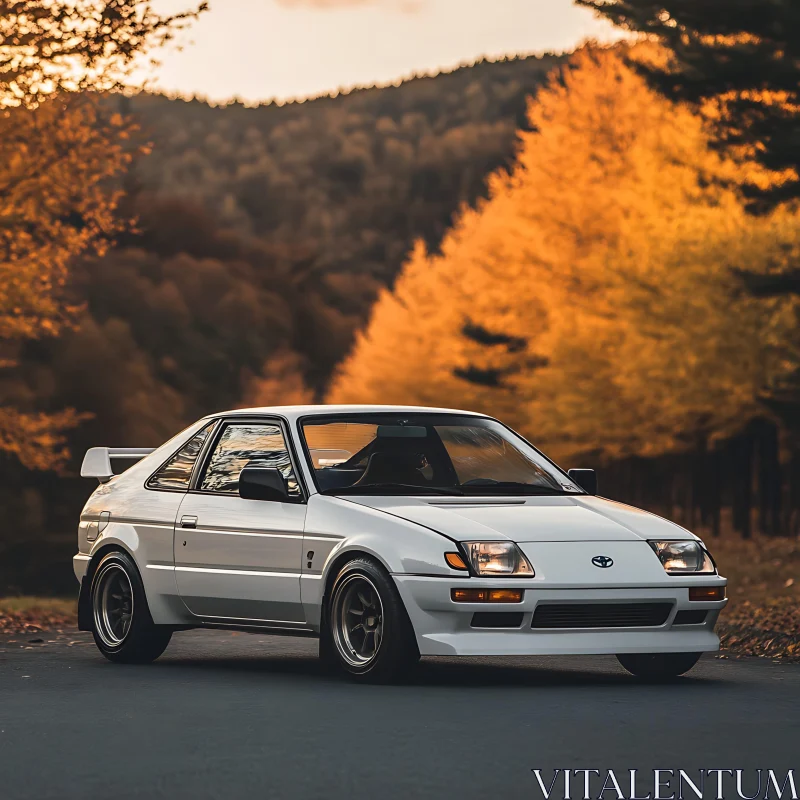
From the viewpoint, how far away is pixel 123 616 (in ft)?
41.3

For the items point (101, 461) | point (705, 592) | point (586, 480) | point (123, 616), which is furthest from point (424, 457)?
point (101, 461)

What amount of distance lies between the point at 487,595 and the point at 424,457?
1.85 m

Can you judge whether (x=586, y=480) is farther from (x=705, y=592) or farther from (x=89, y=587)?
(x=89, y=587)

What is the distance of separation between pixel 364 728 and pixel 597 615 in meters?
2.18

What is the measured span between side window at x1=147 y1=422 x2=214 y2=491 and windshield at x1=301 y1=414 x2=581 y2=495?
982 millimetres

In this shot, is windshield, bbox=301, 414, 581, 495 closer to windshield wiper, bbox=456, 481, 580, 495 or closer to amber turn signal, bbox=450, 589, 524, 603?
windshield wiper, bbox=456, 481, 580, 495

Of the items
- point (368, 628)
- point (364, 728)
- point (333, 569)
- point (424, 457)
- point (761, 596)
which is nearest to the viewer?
point (364, 728)

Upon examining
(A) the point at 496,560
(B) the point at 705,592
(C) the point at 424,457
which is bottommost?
(B) the point at 705,592

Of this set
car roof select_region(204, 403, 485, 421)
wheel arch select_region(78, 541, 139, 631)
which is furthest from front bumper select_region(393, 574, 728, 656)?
wheel arch select_region(78, 541, 139, 631)

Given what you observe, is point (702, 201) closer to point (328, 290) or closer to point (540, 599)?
point (540, 599)

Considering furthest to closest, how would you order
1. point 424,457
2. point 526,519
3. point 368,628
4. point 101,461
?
point 101,461 < point 424,457 < point 526,519 < point 368,628

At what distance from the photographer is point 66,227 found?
25469 mm

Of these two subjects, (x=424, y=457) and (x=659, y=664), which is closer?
(x=659, y=664)

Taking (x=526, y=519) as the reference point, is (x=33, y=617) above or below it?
below
